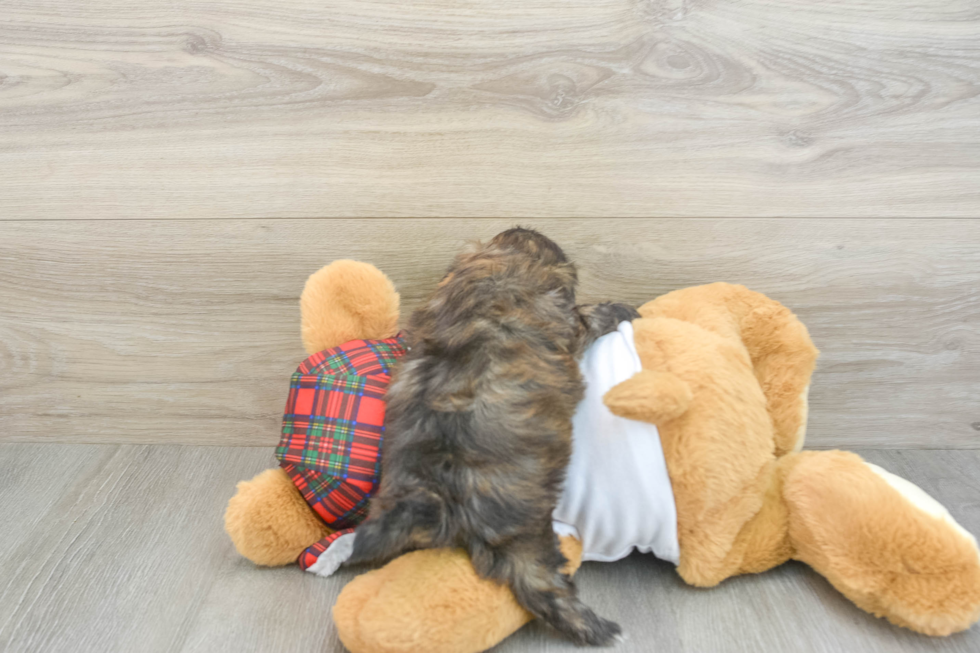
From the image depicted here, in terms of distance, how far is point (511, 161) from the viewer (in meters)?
0.92

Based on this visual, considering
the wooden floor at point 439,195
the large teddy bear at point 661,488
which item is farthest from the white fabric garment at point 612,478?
the wooden floor at point 439,195

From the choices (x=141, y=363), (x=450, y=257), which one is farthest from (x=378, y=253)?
(x=141, y=363)

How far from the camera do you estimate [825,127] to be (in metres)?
0.90

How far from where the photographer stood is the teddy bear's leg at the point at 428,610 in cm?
65

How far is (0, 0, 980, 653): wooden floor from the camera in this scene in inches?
33.9

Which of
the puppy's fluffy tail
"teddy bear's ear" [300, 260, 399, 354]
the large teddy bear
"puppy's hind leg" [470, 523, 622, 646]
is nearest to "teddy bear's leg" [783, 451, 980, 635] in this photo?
the large teddy bear

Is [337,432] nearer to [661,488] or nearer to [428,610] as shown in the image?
[428,610]

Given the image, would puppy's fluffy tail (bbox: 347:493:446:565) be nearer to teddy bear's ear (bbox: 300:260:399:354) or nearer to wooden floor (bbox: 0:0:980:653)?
wooden floor (bbox: 0:0:980:653)

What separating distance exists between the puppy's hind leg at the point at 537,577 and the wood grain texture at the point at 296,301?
427 mm

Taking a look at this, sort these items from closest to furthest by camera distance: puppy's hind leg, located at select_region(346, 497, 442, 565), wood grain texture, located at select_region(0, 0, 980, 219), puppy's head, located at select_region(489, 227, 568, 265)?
puppy's hind leg, located at select_region(346, 497, 442, 565), puppy's head, located at select_region(489, 227, 568, 265), wood grain texture, located at select_region(0, 0, 980, 219)

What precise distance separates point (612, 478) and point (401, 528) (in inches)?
9.6

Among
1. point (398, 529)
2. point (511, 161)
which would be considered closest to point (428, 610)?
point (398, 529)

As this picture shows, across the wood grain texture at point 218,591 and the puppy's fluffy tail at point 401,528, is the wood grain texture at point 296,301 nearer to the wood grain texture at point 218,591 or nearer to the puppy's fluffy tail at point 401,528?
the wood grain texture at point 218,591

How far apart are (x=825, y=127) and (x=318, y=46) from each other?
702 millimetres
